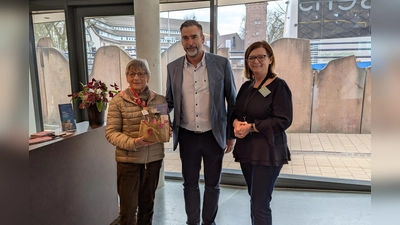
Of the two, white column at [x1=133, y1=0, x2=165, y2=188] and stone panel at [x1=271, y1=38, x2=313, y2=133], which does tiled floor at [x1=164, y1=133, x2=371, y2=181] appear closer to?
stone panel at [x1=271, y1=38, x2=313, y2=133]

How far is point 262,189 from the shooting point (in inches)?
68.3

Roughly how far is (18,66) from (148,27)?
2.71 metres

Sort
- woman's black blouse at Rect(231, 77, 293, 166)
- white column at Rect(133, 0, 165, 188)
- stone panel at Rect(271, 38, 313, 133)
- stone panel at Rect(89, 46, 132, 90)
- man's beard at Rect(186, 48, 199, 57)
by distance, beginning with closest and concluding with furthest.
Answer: woman's black blouse at Rect(231, 77, 293, 166) < man's beard at Rect(186, 48, 199, 57) < white column at Rect(133, 0, 165, 188) < stone panel at Rect(271, 38, 313, 133) < stone panel at Rect(89, 46, 132, 90)

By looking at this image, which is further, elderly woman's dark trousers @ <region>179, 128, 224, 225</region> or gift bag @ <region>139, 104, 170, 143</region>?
elderly woman's dark trousers @ <region>179, 128, 224, 225</region>

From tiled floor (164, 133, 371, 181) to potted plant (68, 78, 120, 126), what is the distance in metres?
1.82

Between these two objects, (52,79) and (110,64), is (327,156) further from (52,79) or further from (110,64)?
(52,79)

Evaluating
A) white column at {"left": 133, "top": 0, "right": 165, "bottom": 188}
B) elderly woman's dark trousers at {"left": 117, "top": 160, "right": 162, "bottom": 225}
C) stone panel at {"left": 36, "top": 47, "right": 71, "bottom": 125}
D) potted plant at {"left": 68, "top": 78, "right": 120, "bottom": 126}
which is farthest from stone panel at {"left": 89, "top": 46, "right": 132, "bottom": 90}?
elderly woman's dark trousers at {"left": 117, "top": 160, "right": 162, "bottom": 225}

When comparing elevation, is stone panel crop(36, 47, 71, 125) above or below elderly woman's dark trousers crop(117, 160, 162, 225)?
above

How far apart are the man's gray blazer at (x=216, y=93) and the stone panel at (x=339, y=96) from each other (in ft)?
5.10

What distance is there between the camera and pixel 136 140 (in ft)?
5.68

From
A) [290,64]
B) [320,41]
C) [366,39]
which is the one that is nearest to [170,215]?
[290,64]

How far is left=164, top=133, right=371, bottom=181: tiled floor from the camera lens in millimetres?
3143

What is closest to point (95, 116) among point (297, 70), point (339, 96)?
point (297, 70)

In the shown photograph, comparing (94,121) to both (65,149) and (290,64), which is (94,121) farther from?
(290,64)
